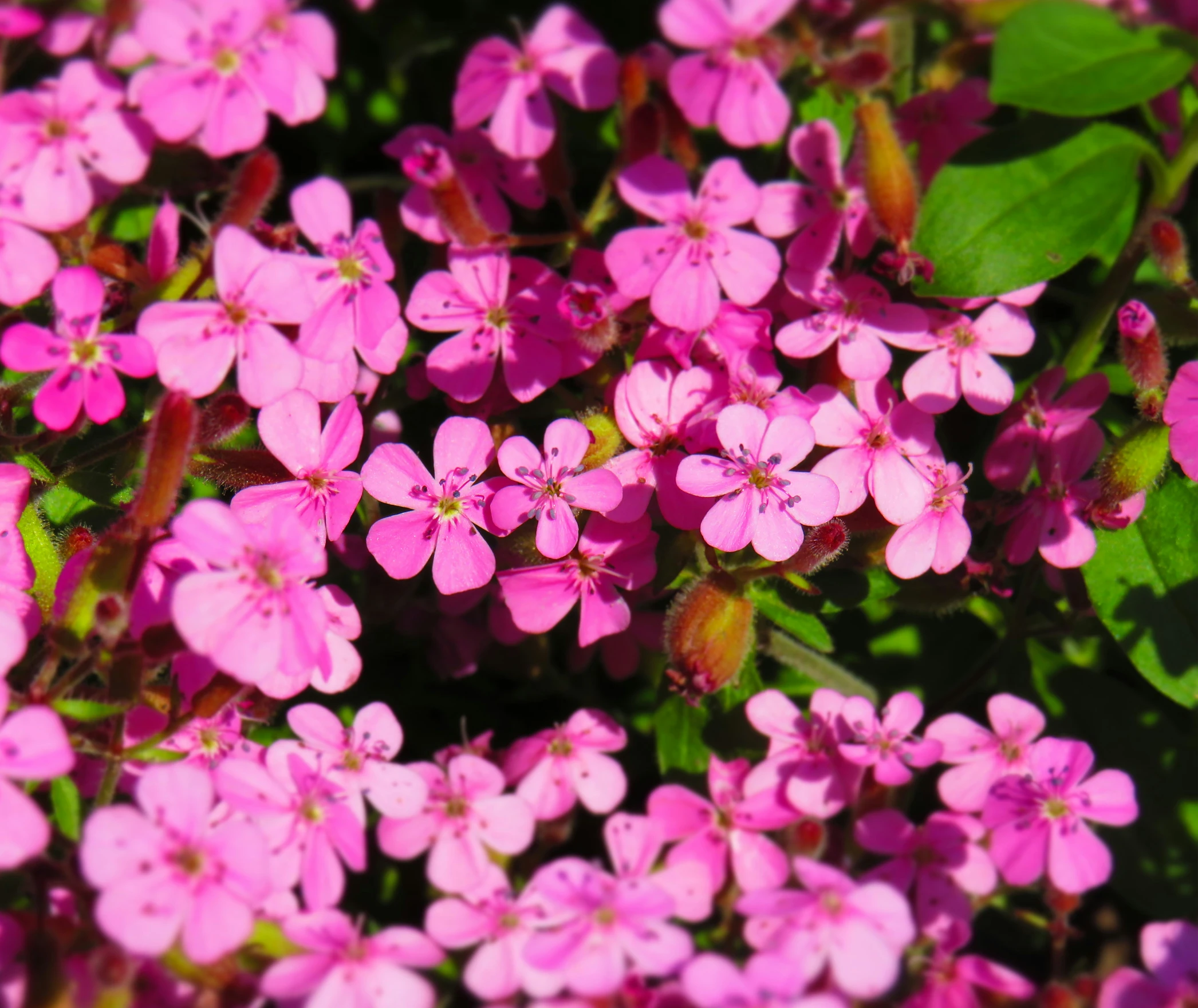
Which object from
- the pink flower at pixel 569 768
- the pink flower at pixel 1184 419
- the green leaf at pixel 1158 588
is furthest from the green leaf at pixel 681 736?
the pink flower at pixel 1184 419

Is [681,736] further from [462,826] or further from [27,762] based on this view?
[27,762]

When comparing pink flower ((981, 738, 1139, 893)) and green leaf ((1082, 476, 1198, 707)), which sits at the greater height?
green leaf ((1082, 476, 1198, 707))

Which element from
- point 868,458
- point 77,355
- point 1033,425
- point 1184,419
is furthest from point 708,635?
point 77,355

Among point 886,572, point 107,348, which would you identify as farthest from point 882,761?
point 107,348

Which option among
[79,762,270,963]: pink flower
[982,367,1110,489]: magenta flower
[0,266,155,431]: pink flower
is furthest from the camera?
[982,367,1110,489]: magenta flower

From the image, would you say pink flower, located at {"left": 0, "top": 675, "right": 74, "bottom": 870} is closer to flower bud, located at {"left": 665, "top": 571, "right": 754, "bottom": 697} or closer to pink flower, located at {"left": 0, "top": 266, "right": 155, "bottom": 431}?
pink flower, located at {"left": 0, "top": 266, "right": 155, "bottom": 431}

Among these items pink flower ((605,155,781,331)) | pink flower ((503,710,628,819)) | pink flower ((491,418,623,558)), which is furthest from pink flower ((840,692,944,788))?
pink flower ((605,155,781,331))

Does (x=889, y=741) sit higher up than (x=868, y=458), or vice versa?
(x=868, y=458)
